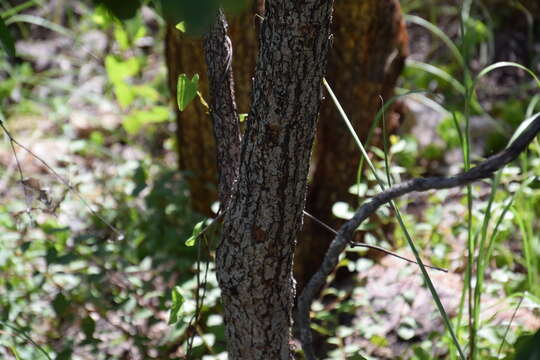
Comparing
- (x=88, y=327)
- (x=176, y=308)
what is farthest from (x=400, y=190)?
(x=88, y=327)

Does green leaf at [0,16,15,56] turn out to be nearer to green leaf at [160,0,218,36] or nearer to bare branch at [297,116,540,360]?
green leaf at [160,0,218,36]

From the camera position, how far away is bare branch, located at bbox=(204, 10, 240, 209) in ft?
3.97

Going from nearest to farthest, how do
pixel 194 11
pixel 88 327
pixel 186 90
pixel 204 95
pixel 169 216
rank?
pixel 194 11 < pixel 186 90 < pixel 88 327 < pixel 204 95 < pixel 169 216

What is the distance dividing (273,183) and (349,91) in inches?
42.5

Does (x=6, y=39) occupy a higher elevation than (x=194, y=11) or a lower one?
higher

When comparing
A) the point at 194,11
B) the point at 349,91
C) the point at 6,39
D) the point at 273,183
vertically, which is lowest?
the point at 194,11

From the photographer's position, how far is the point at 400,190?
3.29 feet

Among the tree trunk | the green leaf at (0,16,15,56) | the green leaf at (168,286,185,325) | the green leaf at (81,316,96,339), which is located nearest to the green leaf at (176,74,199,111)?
the green leaf at (0,16,15,56)

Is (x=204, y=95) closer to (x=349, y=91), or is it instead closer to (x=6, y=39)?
(x=349, y=91)

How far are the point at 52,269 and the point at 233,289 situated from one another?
4.14 feet

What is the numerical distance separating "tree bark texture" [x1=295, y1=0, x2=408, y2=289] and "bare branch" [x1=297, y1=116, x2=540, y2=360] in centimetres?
101

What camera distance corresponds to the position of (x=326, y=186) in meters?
2.27

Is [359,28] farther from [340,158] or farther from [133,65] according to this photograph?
[133,65]

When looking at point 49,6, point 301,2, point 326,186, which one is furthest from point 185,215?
point 49,6
